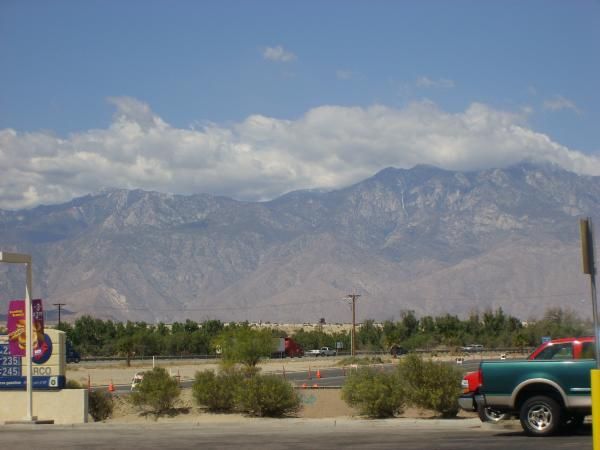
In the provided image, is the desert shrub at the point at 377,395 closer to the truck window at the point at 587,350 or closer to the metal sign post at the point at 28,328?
the truck window at the point at 587,350

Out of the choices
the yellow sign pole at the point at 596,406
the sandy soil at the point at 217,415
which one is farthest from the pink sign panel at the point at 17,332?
the yellow sign pole at the point at 596,406

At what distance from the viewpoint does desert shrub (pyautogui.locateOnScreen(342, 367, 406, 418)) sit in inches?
1035

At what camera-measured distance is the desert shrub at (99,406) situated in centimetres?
3003

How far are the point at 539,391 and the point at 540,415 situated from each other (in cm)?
50

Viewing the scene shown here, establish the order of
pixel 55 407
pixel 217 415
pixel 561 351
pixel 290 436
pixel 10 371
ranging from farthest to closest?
1. pixel 217 415
2. pixel 10 371
3. pixel 55 407
4. pixel 290 436
5. pixel 561 351

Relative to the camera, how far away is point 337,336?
141250 millimetres

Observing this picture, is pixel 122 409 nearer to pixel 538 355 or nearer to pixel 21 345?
pixel 21 345

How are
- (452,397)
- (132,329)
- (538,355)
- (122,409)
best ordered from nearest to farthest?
1. (538,355)
2. (452,397)
3. (122,409)
4. (132,329)

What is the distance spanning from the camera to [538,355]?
21.0m

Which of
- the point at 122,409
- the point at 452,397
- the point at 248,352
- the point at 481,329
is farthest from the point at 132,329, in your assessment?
the point at 452,397

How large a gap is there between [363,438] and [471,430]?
2.89 metres

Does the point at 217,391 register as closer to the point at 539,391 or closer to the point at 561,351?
the point at 561,351

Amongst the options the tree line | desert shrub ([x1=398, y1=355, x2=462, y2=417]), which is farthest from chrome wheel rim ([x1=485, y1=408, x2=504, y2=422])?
the tree line


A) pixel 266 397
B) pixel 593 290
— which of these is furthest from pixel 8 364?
pixel 593 290
